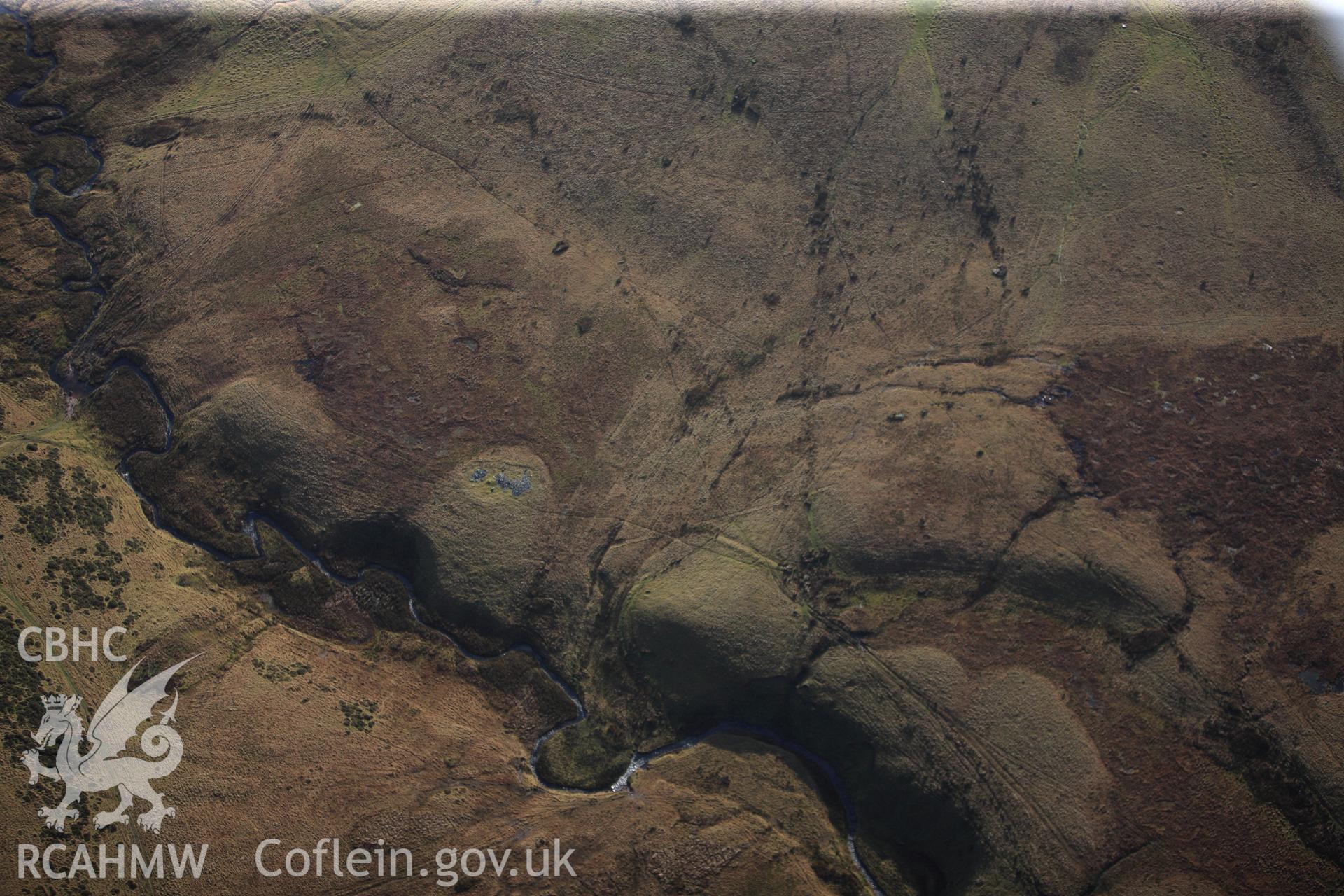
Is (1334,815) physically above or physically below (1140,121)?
below

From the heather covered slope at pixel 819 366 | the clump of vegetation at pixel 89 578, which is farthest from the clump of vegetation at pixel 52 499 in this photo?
the heather covered slope at pixel 819 366

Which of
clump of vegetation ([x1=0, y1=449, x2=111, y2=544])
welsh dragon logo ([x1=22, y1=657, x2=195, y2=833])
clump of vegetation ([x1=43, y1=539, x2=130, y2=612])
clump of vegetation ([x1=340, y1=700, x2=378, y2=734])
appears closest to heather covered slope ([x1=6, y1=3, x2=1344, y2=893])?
clump of vegetation ([x1=0, y1=449, x2=111, y2=544])

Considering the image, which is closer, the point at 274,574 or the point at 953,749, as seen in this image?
the point at 953,749

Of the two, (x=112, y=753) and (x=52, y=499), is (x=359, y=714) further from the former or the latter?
(x=52, y=499)

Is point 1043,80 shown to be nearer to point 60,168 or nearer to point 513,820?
point 513,820

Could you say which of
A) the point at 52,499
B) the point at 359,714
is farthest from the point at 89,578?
the point at 359,714

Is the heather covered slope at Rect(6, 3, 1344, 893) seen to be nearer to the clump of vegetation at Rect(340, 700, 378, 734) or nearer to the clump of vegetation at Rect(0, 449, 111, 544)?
the clump of vegetation at Rect(0, 449, 111, 544)

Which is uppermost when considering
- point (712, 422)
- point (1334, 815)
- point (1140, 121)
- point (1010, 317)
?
point (1140, 121)

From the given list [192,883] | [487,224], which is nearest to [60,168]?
[487,224]
